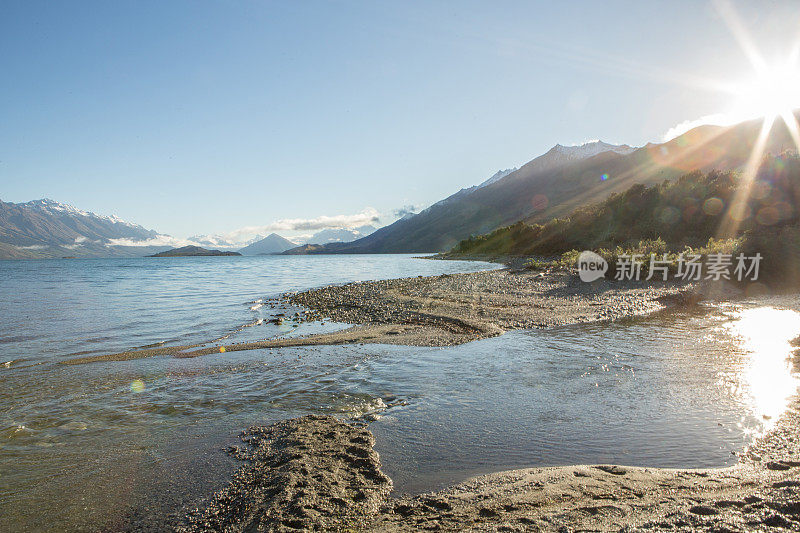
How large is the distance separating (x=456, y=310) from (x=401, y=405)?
1233 cm

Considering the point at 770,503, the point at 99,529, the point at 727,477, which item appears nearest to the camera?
the point at 770,503

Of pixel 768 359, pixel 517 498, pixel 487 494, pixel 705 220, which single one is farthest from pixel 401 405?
pixel 705 220

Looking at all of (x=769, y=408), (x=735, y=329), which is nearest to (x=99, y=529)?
(x=769, y=408)

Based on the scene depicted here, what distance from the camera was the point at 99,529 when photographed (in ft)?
15.4

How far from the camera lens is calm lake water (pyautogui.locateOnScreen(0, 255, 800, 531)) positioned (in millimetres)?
5719

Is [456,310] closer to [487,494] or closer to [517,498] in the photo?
[487,494]

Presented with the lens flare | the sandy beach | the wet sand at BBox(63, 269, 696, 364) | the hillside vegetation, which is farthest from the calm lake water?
the hillside vegetation

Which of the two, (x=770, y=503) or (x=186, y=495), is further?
(x=186, y=495)

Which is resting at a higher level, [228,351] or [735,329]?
[735,329]

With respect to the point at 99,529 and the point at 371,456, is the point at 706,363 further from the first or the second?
the point at 99,529

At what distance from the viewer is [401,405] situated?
8.42 m

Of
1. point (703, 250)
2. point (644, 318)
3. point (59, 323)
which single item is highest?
point (703, 250)

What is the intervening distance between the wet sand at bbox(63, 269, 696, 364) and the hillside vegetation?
370 inches

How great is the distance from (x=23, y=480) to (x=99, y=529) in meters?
2.16
